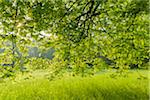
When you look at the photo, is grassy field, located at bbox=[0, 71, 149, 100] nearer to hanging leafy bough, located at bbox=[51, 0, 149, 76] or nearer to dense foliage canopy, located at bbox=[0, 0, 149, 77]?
dense foliage canopy, located at bbox=[0, 0, 149, 77]

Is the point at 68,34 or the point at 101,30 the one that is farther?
the point at 101,30

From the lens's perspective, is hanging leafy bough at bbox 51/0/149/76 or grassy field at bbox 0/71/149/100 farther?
grassy field at bbox 0/71/149/100

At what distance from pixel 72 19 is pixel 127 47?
282 cm

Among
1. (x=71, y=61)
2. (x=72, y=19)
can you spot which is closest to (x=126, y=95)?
(x=71, y=61)

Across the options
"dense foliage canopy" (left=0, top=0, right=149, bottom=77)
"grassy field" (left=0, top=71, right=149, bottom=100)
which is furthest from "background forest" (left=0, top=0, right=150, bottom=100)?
"grassy field" (left=0, top=71, right=149, bottom=100)

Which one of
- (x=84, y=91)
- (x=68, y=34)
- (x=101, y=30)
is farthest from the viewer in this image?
(x=84, y=91)

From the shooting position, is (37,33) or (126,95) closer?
(37,33)

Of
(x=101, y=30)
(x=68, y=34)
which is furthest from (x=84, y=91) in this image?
(x=68, y=34)

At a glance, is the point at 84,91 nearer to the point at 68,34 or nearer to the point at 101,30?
the point at 101,30

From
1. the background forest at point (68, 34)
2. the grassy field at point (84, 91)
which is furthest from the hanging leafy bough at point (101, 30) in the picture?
the grassy field at point (84, 91)

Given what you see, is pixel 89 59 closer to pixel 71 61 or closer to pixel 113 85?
pixel 71 61

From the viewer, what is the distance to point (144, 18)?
47.8 ft

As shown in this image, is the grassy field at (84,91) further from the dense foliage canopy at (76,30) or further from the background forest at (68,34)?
the dense foliage canopy at (76,30)

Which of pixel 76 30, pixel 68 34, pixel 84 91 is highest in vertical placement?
pixel 76 30
